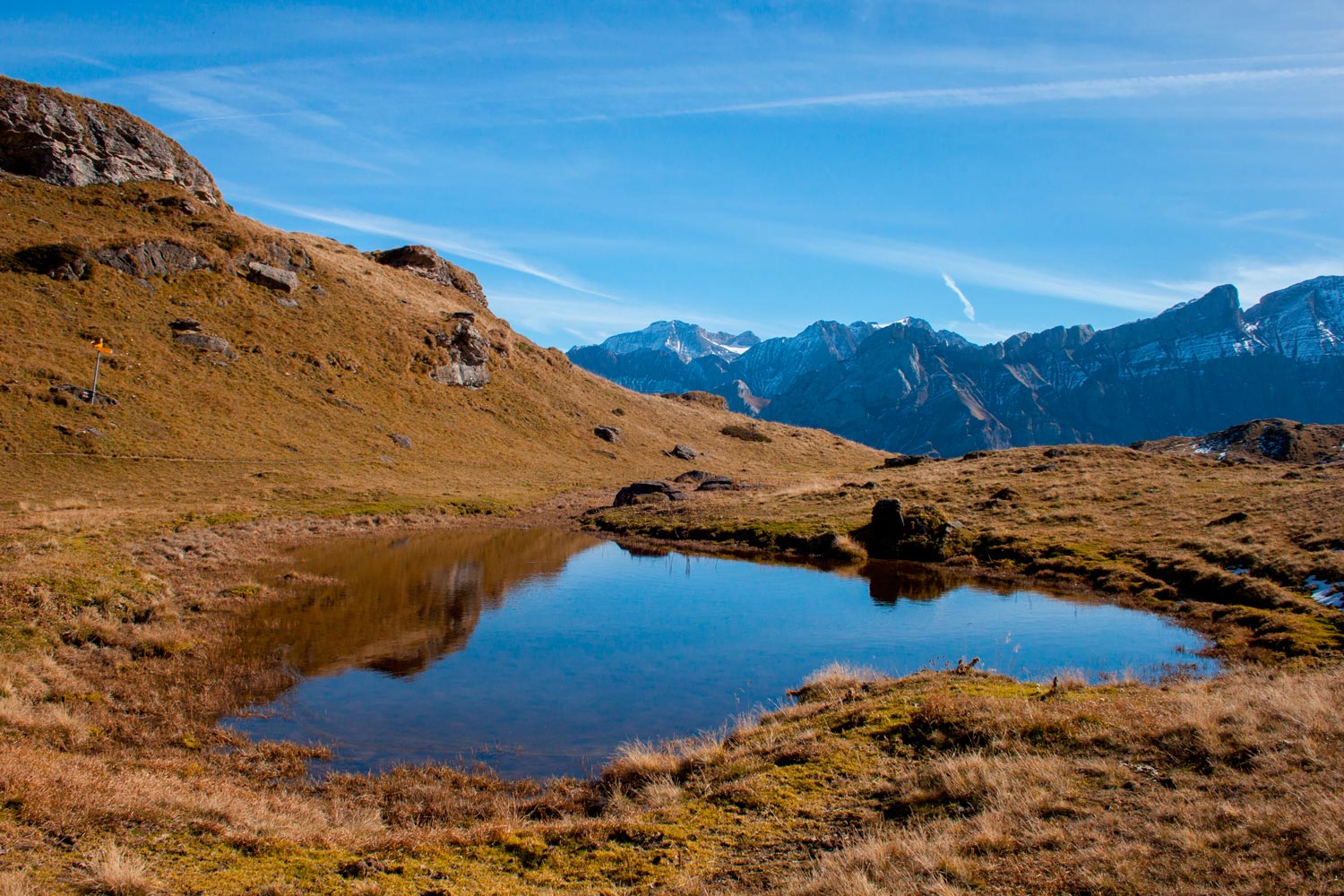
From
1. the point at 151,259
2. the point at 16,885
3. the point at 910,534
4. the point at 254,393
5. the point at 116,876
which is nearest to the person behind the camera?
the point at 16,885

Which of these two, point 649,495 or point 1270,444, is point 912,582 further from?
point 1270,444

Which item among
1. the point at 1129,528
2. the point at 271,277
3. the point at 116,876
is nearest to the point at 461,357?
the point at 271,277

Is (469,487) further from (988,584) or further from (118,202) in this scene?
(118,202)

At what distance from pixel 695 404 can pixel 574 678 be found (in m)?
142

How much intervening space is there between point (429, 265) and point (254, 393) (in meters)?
68.4

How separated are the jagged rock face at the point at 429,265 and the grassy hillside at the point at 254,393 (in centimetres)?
1140

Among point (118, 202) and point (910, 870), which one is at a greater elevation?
point (118, 202)

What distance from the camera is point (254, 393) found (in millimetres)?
74062

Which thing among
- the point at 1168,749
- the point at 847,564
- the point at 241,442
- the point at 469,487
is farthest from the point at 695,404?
the point at 1168,749

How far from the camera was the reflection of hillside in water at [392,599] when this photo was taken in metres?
23.0

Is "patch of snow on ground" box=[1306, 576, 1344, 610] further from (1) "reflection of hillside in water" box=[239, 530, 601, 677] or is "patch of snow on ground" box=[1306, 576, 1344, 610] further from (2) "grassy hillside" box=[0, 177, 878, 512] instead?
(2) "grassy hillside" box=[0, 177, 878, 512]

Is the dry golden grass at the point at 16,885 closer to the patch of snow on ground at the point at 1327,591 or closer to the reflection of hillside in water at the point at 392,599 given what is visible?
the reflection of hillside in water at the point at 392,599

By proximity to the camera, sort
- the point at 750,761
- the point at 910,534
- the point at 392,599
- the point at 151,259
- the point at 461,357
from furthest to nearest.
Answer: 1. the point at 461,357
2. the point at 151,259
3. the point at 910,534
4. the point at 392,599
5. the point at 750,761

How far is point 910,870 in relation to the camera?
27.8ft
